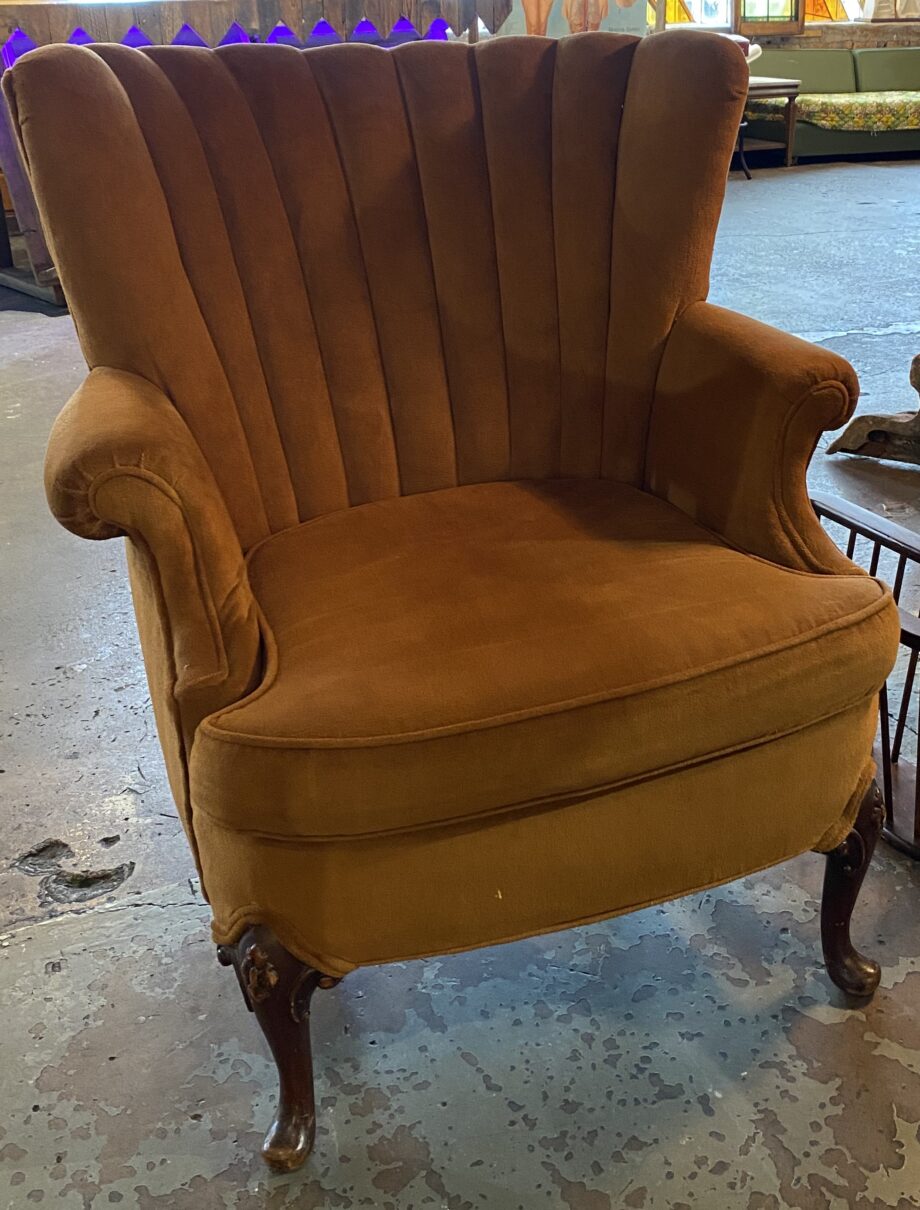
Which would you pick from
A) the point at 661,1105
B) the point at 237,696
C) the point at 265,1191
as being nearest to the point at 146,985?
the point at 265,1191

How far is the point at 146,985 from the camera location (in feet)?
4.09

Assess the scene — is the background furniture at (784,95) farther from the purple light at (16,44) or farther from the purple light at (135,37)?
the purple light at (16,44)

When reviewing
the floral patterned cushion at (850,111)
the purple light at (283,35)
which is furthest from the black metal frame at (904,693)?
the floral patterned cushion at (850,111)

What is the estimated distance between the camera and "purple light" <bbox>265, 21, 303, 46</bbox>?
12.2 feet

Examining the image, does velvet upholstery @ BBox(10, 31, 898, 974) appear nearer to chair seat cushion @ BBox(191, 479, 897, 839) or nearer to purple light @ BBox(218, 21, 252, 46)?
chair seat cushion @ BBox(191, 479, 897, 839)

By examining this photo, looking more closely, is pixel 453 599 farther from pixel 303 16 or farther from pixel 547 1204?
pixel 303 16

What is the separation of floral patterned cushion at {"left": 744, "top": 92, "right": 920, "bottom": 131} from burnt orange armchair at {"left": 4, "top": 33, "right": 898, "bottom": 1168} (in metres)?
6.75

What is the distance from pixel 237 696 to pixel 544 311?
2.35 ft

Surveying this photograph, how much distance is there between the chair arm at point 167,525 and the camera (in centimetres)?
90

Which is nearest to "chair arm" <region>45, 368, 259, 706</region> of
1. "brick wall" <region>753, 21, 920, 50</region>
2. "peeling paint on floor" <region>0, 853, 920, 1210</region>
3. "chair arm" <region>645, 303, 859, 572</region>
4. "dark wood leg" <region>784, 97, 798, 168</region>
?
"peeling paint on floor" <region>0, 853, 920, 1210</region>

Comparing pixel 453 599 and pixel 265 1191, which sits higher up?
pixel 453 599

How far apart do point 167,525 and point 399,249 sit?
61 centimetres

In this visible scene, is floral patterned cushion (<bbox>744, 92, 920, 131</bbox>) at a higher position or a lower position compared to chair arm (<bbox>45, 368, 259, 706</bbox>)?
lower

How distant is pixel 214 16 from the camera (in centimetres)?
362
